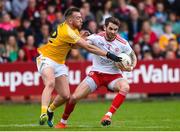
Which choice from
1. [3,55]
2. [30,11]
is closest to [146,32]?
[30,11]

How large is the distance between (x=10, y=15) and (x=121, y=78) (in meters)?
11.4

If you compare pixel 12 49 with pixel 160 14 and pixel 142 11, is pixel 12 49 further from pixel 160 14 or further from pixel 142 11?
pixel 160 14

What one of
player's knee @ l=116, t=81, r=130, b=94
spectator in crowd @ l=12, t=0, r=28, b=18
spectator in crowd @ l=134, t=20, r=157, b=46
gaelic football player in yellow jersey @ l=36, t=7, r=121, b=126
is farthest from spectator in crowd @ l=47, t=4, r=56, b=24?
player's knee @ l=116, t=81, r=130, b=94

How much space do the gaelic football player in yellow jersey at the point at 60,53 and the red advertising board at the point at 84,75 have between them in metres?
7.92

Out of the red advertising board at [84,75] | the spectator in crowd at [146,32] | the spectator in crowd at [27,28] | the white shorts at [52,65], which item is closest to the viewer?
the white shorts at [52,65]

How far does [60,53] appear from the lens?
16.1m

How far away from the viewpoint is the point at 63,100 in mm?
16172

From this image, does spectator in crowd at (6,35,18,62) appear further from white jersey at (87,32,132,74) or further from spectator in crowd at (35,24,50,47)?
white jersey at (87,32,132,74)

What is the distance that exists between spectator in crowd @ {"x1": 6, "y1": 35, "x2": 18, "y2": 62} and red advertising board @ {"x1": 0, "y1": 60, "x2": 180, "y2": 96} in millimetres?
692

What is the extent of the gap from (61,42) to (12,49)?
9.04 meters

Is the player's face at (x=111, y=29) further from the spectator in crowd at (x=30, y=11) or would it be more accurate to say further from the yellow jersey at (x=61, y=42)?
the spectator in crowd at (x=30, y=11)

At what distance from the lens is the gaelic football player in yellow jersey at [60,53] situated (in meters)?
15.7

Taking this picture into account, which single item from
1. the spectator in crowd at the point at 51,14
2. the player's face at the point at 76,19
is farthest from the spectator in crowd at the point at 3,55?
the player's face at the point at 76,19

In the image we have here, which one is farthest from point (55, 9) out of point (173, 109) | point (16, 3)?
point (173, 109)
